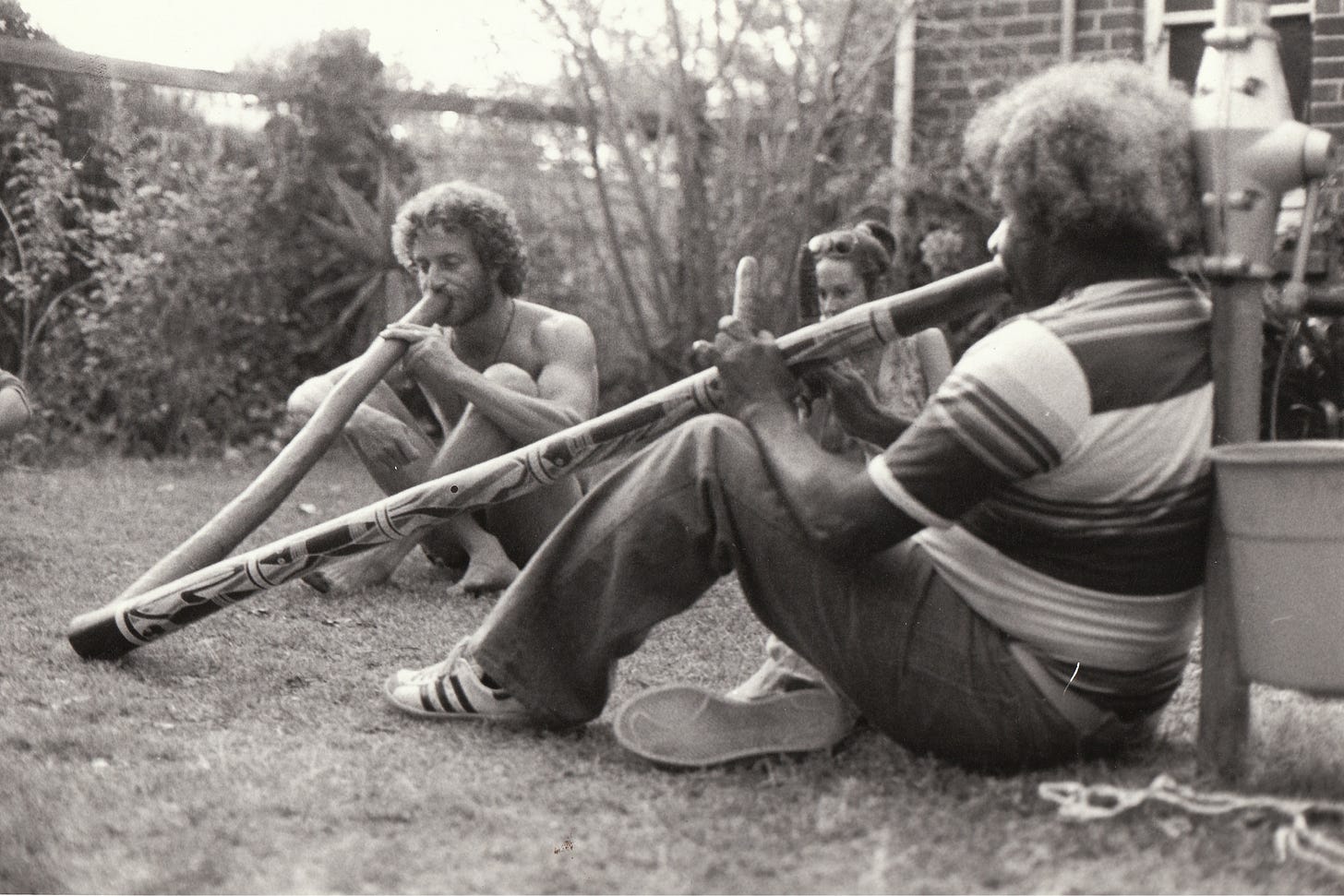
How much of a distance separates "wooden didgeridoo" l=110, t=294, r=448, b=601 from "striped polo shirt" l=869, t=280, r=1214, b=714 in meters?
1.88

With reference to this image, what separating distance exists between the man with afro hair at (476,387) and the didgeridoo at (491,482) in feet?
3.09

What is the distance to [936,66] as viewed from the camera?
7.93 m

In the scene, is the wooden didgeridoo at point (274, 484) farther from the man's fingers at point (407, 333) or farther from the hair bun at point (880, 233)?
the hair bun at point (880, 233)

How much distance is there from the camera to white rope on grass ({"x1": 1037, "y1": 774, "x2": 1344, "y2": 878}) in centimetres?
235

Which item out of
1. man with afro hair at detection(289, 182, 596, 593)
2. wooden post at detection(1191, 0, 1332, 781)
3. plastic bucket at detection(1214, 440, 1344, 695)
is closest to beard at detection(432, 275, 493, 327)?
man with afro hair at detection(289, 182, 596, 593)

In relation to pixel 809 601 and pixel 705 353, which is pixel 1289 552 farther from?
pixel 705 353

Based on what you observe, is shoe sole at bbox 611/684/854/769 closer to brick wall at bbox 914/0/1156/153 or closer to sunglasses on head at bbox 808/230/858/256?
sunglasses on head at bbox 808/230/858/256

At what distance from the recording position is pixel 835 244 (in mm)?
4539

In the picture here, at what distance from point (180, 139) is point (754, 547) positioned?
6133 mm

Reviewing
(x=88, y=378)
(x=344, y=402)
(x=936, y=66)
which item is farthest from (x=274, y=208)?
(x=344, y=402)

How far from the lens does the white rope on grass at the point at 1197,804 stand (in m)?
2.35

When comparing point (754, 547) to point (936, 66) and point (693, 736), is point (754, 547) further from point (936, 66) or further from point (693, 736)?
point (936, 66)

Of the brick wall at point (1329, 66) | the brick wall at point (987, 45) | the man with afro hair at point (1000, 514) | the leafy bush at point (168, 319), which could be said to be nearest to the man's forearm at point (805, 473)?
the man with afro hair at point (1000, 514)

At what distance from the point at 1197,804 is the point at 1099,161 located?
947 mm
